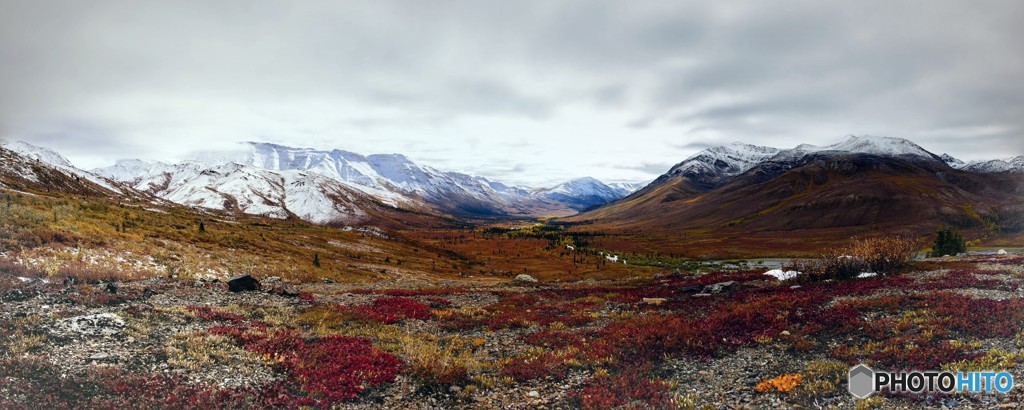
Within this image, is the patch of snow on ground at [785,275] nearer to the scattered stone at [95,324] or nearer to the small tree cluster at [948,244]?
the scattered stone at [95,324]

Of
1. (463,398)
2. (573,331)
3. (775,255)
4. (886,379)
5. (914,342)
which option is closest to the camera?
(886,379)

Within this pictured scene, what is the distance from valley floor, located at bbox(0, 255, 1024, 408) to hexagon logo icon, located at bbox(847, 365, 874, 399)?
271 millimetres

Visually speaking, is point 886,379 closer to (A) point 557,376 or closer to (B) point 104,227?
(A) point 557,376

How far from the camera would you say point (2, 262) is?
24.2 m

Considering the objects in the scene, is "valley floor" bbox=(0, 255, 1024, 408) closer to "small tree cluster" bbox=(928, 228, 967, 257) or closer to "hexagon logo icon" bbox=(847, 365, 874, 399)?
"hexagon logo icon" bbox=(847, 365, 874, 399)

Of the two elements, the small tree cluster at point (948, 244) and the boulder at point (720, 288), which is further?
the small tree cluster at point (948, 244)

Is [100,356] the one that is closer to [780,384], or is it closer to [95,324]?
[95,324]

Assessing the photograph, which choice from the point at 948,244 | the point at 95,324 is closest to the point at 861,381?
the point at 95,324

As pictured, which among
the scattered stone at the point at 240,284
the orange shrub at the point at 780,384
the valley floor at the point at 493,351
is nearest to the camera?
the valley floor at the point at 493,351

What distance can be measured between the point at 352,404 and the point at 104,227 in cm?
4429

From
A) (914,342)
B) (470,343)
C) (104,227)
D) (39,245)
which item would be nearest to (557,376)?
(470,343)

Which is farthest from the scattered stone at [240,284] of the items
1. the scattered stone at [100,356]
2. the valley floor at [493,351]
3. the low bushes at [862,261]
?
the low bushes at [862,261]

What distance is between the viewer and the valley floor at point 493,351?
12.4 m

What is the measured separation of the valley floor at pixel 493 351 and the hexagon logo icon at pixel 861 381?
0.27 metres
